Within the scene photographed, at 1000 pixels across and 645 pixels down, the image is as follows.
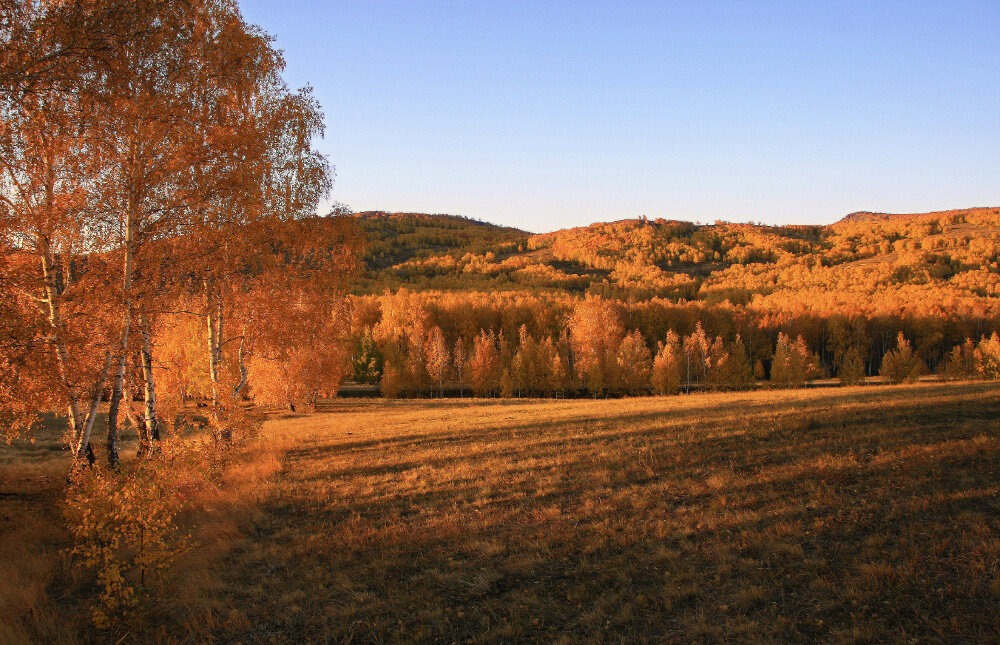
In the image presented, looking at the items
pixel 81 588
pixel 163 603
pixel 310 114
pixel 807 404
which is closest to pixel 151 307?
pixel 81 588

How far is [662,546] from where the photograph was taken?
755cm

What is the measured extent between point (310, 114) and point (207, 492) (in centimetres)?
1210

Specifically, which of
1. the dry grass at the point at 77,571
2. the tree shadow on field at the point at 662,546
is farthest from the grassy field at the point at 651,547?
the dry grass at the point at 77,571

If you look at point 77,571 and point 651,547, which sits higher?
point 651,547

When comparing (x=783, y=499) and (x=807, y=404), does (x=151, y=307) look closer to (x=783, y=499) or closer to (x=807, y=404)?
(x=783, y=499)

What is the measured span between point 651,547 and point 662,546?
171 mm

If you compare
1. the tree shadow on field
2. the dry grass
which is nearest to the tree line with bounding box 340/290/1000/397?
the tree shadow on field

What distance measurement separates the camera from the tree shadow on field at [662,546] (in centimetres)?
563

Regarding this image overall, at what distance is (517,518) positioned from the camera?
381 inches

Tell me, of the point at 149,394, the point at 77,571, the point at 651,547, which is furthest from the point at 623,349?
the point at 77,571

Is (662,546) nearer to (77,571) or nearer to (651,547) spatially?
(651,547)

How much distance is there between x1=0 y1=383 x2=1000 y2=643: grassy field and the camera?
Result: 5645 millimetres

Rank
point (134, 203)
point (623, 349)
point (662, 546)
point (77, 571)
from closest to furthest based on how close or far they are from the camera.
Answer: point (662, 546)
point (77, 571)
point (134, 203)
point (623, 349)

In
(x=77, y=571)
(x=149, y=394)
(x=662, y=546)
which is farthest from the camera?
(x=149, y=394)
